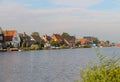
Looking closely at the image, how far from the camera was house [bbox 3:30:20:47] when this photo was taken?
111 meters

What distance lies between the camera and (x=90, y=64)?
11617mm

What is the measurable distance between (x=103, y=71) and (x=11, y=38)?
4007 inches

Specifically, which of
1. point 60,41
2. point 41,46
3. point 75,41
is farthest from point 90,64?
point 75,41

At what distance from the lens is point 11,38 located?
111 meters

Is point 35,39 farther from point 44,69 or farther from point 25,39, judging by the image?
point 44,69

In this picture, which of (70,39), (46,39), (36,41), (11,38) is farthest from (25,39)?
(70,39)

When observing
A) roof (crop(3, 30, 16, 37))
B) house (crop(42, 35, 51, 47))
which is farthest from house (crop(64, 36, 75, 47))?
roof (crop(3, 30, 16, 37))

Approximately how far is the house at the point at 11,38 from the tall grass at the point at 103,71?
327 feet

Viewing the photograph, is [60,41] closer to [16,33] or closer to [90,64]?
[16,33]

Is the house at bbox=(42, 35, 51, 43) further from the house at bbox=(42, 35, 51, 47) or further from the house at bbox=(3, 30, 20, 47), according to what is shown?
the house at bbox=(3, 30, 20, 47)

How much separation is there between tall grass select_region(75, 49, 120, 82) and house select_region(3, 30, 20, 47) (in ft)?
327

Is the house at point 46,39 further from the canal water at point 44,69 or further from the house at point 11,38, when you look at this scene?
the canal water at point 44,69

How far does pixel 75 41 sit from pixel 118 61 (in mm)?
150675

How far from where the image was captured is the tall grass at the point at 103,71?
10.7 metres
